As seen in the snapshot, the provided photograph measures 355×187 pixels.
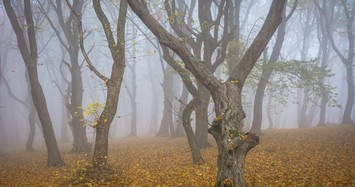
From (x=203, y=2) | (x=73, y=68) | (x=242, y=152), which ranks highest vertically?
(x=203, y=2)

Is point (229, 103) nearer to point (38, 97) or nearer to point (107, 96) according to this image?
point (107, 96)

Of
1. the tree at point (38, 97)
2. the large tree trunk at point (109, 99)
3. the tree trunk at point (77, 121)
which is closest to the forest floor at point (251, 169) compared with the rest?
the large tree trunk at point (109, 99)

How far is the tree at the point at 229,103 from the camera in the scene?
6.25 metres

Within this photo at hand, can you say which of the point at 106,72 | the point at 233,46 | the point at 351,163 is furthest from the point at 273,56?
the point at 106,72

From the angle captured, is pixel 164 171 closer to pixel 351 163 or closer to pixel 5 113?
pixel 351 163

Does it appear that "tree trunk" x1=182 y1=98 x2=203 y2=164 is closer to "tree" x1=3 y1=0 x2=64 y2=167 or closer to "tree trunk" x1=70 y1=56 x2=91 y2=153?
"tree" x1=3 y1=0 x2=64 y2=167

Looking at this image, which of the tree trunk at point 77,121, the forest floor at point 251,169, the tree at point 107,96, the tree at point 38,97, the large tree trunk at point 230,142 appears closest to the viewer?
the large tree trunk at point 230,142

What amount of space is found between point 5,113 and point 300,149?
202 ft

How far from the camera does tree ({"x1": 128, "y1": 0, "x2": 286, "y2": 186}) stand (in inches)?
246

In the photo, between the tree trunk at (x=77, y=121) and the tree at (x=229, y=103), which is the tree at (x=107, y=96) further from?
the tree trunk at (x=77, y=121)

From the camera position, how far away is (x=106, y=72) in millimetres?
54625

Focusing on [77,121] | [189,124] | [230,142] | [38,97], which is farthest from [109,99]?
[77,121]

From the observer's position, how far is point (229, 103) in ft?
24.0

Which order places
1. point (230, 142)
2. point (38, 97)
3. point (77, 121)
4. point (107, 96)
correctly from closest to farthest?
point (230, 142) → point (107, 96) → point (38, 97) → point (77, 121)
